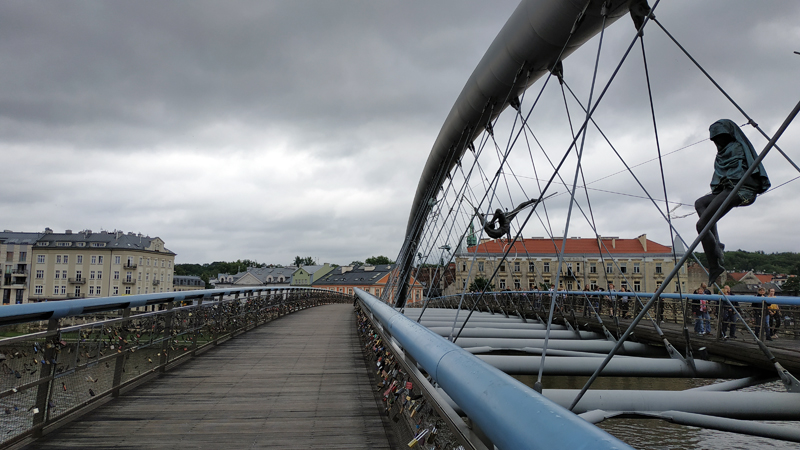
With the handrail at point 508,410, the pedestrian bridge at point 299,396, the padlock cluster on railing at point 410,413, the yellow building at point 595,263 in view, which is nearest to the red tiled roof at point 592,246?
the yellow building at point 595,263

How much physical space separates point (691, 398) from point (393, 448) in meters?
2.20

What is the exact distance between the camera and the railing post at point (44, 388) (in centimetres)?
322

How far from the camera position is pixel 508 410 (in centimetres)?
134

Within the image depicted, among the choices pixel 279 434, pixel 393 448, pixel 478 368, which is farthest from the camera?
pixel 279 434

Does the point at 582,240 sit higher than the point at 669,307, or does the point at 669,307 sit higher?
the point at 582,240

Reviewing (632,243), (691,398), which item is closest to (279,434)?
(691,398)

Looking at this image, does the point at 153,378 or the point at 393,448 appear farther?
the point at 153,378

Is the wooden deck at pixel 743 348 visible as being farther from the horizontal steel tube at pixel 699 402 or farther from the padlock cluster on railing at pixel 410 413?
the padlock cluster on railing at pixel 410 413

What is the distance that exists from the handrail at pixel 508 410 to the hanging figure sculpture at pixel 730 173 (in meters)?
2.04

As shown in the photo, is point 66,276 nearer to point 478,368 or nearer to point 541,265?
point 541,265

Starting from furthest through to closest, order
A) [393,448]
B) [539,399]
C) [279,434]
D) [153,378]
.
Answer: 1. [153,378]
2. [279,434]
3. [393,448]
4. [539,399]

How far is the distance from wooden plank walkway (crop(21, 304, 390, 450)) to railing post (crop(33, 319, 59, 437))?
113 mm

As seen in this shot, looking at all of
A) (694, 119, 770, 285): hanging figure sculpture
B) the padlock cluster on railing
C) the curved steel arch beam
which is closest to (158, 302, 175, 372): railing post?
the padlock cluster on railing

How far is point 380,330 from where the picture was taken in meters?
5.20
